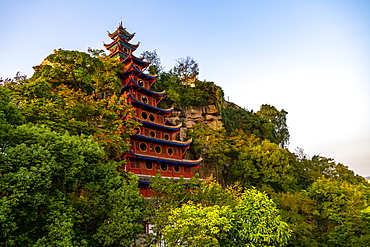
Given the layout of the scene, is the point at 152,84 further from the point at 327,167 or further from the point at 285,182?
the point at 327,167

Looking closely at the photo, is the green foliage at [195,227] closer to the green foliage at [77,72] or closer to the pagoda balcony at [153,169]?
the pagoda balcony at [153,169]

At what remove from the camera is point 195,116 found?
3166 cm

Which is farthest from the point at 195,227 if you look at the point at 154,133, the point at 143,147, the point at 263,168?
the point at 263,168

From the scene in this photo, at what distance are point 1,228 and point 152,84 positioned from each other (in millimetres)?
24476

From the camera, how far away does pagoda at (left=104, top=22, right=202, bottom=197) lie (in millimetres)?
21734

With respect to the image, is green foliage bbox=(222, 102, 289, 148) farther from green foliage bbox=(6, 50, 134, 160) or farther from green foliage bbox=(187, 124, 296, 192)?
green foliage bbox=(6, 50, 134, 160)

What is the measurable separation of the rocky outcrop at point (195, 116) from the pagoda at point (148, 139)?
3418 mm

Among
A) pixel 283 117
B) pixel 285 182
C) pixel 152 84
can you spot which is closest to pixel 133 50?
pixel 152 84

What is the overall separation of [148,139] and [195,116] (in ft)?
33.2

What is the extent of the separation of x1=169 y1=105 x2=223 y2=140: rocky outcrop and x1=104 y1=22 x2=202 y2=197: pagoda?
3.42 m

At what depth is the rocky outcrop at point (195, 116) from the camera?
30.5 meters

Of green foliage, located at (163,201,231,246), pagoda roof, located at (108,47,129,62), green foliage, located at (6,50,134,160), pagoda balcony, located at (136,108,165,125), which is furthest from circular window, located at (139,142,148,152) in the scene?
green foliage, located at (163,201,231,246)

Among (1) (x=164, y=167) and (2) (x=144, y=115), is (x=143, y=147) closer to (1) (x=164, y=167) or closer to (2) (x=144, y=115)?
(1) (x=164, y=167)

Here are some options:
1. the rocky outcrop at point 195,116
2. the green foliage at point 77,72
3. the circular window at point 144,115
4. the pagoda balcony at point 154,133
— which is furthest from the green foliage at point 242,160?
the green foliage at point 77,72
